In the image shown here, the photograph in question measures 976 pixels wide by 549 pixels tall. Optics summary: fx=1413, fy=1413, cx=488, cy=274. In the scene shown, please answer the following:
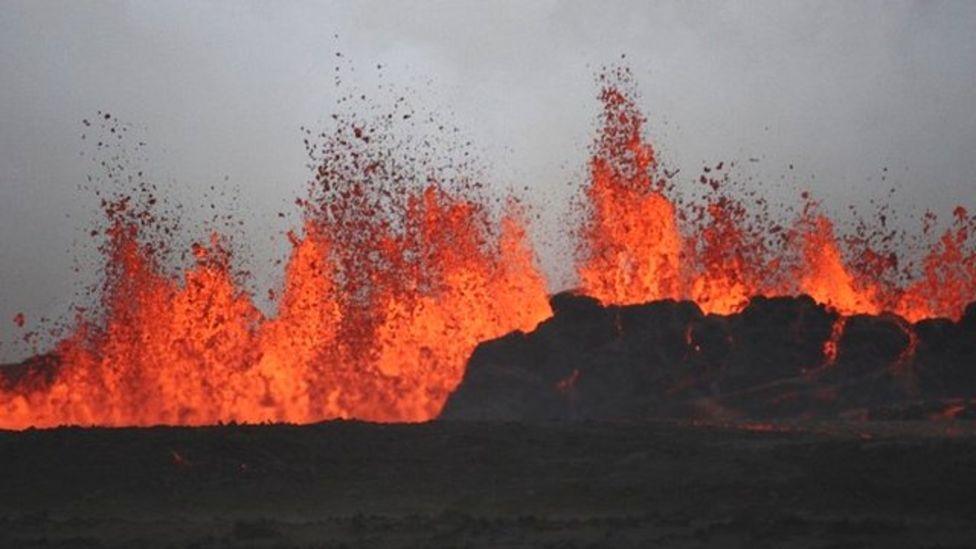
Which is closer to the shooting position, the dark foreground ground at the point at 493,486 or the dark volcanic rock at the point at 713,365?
the dark foreground ground at the point at 493,486

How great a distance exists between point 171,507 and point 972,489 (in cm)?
1787

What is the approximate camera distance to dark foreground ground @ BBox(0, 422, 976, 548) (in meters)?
27.1

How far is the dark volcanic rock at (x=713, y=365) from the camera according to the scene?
51.0 m

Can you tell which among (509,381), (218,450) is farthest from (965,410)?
(218,450)

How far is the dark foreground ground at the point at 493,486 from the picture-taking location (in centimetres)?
2711

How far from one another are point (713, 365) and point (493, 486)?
20709 mm

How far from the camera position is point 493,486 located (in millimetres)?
33812

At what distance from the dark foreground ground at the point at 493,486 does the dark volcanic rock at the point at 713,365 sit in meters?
8.72

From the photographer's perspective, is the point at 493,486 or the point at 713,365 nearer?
the point at 493,486

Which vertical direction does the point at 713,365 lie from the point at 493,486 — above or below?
above

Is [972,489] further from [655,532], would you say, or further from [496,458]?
[496,458]

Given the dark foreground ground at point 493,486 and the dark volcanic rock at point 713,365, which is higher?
the dark volcanic rock at point 713,365

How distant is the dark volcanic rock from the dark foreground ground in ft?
28.6

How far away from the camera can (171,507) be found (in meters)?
33.2
